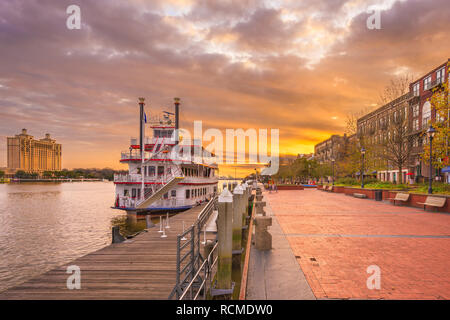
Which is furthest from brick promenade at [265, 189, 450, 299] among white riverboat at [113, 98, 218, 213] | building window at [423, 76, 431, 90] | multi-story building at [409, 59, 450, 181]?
building window at [423, 76, 431, 90]

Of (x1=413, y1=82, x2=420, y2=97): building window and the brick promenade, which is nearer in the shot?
the brick promenade

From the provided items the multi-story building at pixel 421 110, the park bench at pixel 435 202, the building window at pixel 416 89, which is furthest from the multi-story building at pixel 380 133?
the park bench at pixel 435 202

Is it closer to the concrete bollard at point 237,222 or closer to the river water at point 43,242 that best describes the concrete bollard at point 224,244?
the concrete bollard at point 237,222

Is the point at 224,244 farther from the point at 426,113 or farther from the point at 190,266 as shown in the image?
the point at 426,113

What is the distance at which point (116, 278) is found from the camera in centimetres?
809

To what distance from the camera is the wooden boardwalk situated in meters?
7.10

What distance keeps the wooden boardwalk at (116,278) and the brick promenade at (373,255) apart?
Result: 4.35 meters

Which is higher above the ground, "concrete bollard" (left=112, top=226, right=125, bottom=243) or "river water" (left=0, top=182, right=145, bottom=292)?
"concrete bollard" (left=112, top=226, right=125, bottom=243)

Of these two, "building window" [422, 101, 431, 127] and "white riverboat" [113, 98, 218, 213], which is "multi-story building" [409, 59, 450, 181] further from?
"white riverboat" [113, 98, 218, 213]

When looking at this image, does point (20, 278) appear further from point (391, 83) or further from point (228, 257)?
point (391, 83)

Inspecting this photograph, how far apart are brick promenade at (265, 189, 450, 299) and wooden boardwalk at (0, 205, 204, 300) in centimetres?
435

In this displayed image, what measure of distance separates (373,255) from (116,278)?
26.1 feet

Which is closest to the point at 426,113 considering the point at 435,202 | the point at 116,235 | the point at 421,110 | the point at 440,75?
the point at 421,110
